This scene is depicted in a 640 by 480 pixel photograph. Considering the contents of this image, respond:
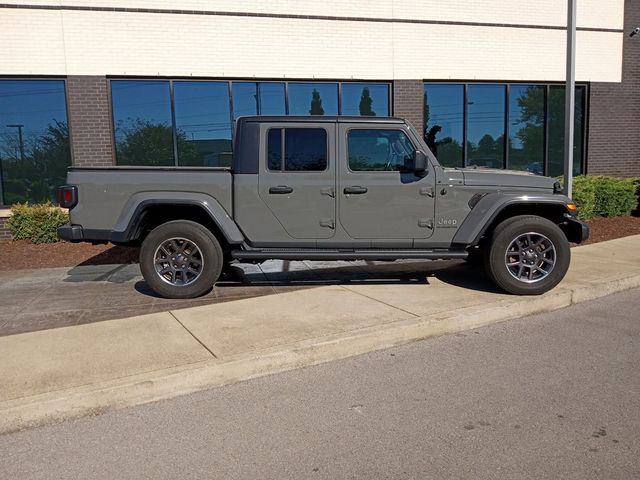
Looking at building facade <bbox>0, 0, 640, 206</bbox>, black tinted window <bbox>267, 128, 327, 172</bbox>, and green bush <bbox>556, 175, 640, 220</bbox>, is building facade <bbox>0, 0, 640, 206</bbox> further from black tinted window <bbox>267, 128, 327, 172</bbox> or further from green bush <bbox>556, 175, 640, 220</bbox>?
black tinted window <bbox>267, 128, 327, 172</bbox>

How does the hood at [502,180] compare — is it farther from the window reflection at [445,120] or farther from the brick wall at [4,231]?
the brick wall at [4,231]

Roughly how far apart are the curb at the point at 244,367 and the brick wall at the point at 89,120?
826cm

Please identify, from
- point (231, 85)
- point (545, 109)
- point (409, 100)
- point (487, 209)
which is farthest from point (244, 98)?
point (545, 109)

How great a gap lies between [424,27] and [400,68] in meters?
1.09

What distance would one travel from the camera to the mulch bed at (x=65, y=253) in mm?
9016

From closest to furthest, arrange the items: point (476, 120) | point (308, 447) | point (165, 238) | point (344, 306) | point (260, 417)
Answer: point (308, 447) < point (260, 417) < point (344, 306) < point (165, 238) < point (476, 120)

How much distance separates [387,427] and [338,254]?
2942 millimetres

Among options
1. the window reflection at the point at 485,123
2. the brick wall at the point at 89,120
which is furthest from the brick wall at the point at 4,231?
the window reflection at the point at 485,123

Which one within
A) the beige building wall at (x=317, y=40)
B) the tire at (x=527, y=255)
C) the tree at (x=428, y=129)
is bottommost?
the tire at (x=527, y=255)

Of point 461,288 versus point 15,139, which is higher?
point 15,139

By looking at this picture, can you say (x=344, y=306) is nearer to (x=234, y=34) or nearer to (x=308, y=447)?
(x=308, y=447)

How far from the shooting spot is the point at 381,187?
615cm

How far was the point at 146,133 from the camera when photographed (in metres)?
11.4

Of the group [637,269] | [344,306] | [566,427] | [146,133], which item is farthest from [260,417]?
[146,133]
